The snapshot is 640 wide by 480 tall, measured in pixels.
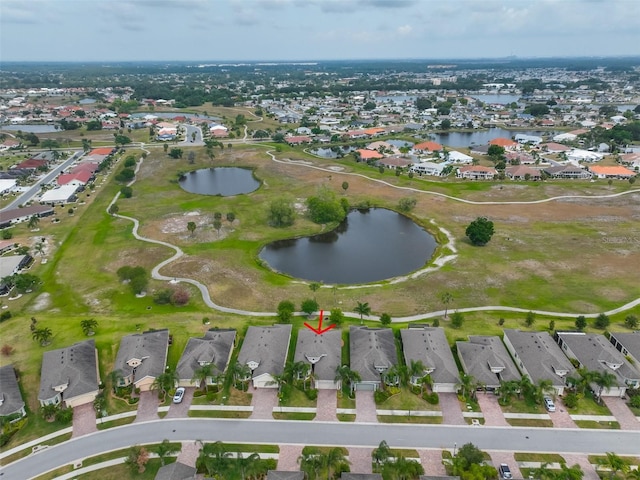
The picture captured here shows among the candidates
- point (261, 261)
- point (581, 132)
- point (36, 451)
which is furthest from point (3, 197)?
point (581, 132)

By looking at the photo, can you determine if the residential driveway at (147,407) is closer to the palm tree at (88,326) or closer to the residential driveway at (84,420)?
the residential driveway at (84,420)

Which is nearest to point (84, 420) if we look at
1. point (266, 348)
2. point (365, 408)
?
point (266, 348)

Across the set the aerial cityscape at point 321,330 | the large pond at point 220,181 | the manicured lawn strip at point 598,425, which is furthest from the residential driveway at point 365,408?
the large pond at point 220,181

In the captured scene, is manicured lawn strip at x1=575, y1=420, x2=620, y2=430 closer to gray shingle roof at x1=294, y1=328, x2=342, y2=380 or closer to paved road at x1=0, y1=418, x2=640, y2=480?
paved road at x1=0, y1=418, x2=640, y2=480

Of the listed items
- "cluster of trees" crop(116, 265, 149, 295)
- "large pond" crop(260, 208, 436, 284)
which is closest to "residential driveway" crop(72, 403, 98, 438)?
"cluster of trees" crop(116, 265, 149, 295)

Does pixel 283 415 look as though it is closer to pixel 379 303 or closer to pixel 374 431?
pixel 374 431

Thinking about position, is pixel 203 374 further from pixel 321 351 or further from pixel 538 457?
pixel 538 457
